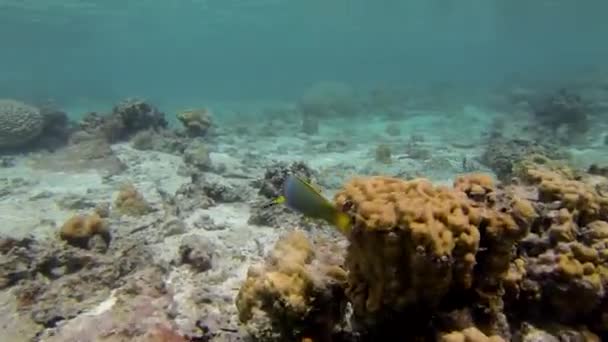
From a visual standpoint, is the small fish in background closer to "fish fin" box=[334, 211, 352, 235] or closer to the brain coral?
"fish fin" box=[334, 211, 352, 235]

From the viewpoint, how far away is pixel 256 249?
6.31m

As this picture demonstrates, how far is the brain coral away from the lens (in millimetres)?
14094

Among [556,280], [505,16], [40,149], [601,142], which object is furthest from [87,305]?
[505,16]

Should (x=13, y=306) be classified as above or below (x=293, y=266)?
below

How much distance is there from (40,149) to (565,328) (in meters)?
15.0

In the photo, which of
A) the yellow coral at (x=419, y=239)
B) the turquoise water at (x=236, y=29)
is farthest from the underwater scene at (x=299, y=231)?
the turquoise water at (x=236, y=29)

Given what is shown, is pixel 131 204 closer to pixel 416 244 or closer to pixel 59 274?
pixel 59 274

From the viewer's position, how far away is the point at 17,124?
14227 millimetres

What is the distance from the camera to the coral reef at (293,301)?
334 centimetres

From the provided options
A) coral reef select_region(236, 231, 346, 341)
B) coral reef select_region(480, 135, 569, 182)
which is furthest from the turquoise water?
coral reef select_region(236, 231, 346, 341)

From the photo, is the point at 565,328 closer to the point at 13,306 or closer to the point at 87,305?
the point at 87,305

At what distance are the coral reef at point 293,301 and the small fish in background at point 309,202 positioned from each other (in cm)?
67

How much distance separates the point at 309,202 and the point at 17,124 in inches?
555

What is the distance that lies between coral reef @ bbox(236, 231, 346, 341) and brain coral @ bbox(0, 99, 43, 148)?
13.3 metres
